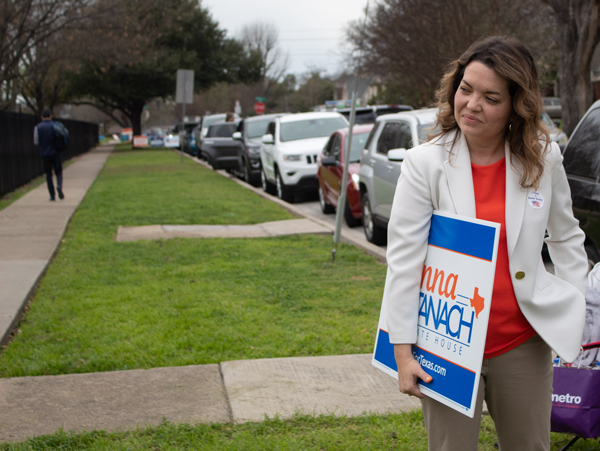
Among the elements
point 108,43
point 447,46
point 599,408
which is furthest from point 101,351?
point 108,43

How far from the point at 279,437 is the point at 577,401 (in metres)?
1.46

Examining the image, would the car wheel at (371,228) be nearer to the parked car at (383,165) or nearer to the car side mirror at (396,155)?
the parked car at (383,165)

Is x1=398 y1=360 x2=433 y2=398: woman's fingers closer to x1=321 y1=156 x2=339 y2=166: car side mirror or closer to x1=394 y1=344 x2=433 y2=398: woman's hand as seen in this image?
x1=394 y1=344 x2=433 y2=398: woman's hand

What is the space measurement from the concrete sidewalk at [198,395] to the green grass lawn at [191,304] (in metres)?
0.25

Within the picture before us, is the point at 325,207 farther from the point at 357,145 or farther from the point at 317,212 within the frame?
the point at 357,145

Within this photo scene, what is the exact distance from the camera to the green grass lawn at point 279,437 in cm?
335

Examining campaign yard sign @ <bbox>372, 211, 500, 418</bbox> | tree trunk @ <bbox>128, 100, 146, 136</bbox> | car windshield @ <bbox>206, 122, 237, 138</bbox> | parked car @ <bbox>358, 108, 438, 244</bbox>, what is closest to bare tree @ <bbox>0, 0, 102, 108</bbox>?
car windshield @ <bbox>206, 122, 237, 138</bbox>

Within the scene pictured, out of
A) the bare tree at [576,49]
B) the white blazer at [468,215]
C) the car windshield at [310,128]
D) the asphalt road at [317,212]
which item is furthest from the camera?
the car windshield at [310,128]

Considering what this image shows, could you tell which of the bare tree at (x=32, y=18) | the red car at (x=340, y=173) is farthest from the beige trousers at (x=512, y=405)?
the bare tree at (x=32, y=18)

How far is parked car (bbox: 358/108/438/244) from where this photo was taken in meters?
8.41

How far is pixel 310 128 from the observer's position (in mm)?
14922

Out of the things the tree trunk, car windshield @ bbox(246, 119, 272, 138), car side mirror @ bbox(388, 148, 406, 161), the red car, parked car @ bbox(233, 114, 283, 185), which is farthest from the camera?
the tree trunk

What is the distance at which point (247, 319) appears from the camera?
5.49 metres

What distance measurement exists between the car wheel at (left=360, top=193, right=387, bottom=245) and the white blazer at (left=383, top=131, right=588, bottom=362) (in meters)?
6.79
